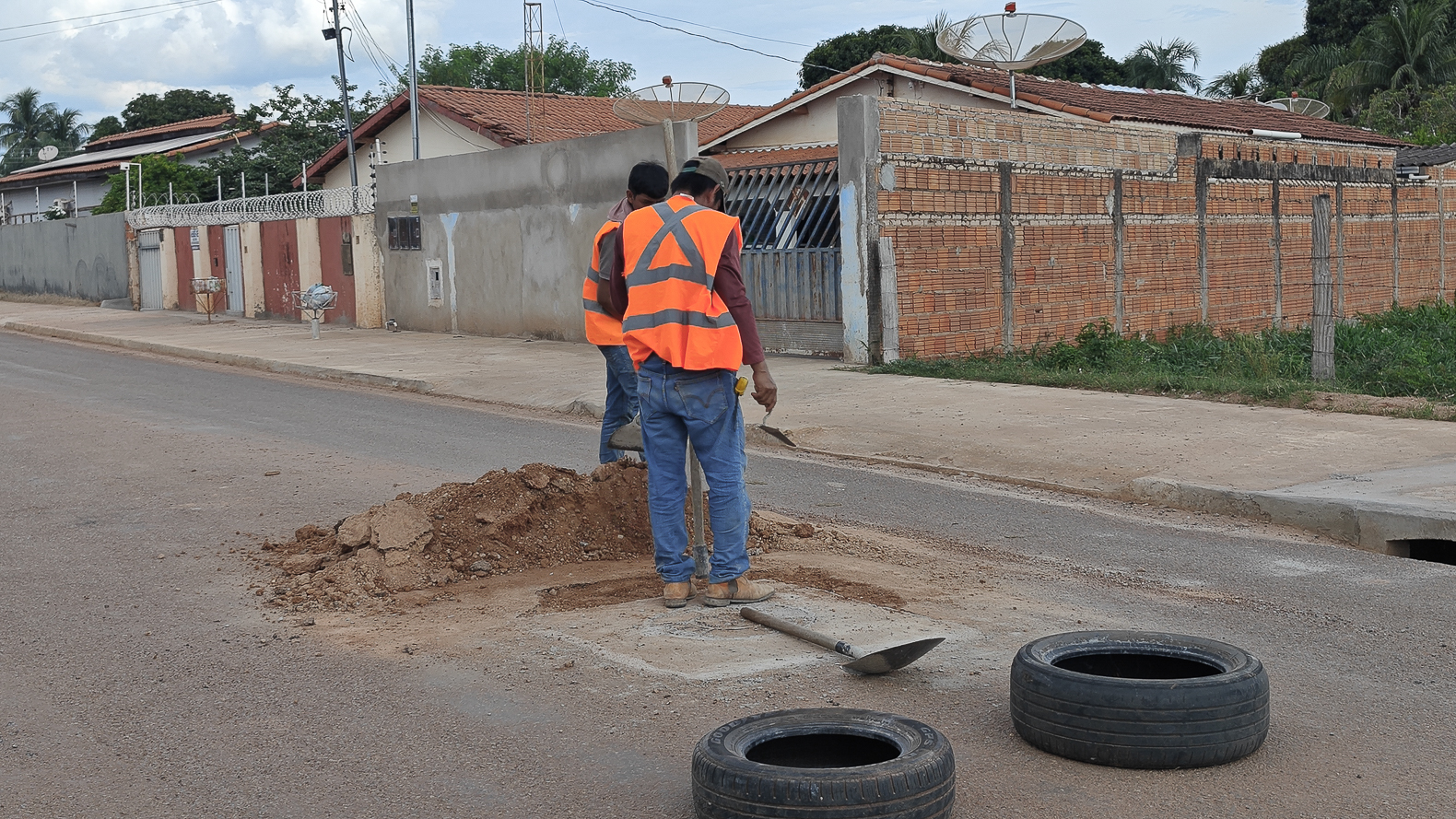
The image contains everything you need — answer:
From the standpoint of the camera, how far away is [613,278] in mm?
5617

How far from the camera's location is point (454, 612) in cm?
553

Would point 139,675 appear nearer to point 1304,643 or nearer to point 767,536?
point 767,536

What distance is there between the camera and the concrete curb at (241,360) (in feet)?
51.0

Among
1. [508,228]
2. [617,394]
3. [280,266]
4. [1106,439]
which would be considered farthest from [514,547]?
[280,266]

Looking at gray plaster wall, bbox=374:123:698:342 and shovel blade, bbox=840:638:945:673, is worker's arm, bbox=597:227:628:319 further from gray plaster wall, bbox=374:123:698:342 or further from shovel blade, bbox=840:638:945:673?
gray plaster wall, bbox=374:123:698:342

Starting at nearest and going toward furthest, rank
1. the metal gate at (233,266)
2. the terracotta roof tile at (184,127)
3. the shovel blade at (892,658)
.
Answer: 1. the shovel blade at (892,658)
2. the metal gate at (233,266)
3. the terracotta roof tile at (184,127)

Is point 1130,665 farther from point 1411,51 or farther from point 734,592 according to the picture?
point 1411,51

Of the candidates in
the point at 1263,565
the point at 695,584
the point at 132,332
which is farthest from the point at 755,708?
the point at 132,332

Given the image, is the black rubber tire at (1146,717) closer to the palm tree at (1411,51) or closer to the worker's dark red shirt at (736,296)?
the worker's dark red shirt at (736,296)

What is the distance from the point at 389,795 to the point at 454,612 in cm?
189

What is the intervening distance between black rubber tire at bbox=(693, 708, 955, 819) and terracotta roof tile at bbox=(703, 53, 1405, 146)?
18.6 metres

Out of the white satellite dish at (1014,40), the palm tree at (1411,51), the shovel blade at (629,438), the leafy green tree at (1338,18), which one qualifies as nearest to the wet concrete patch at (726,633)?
the shovel blade at (629,438)

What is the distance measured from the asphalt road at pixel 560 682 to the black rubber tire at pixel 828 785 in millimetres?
224

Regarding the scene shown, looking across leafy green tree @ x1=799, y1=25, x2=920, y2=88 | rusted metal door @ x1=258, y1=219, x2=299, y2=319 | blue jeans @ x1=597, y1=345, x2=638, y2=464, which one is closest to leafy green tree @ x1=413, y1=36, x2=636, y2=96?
leafy green tree @ x1=799, y1=25, x2=920, y2=88
